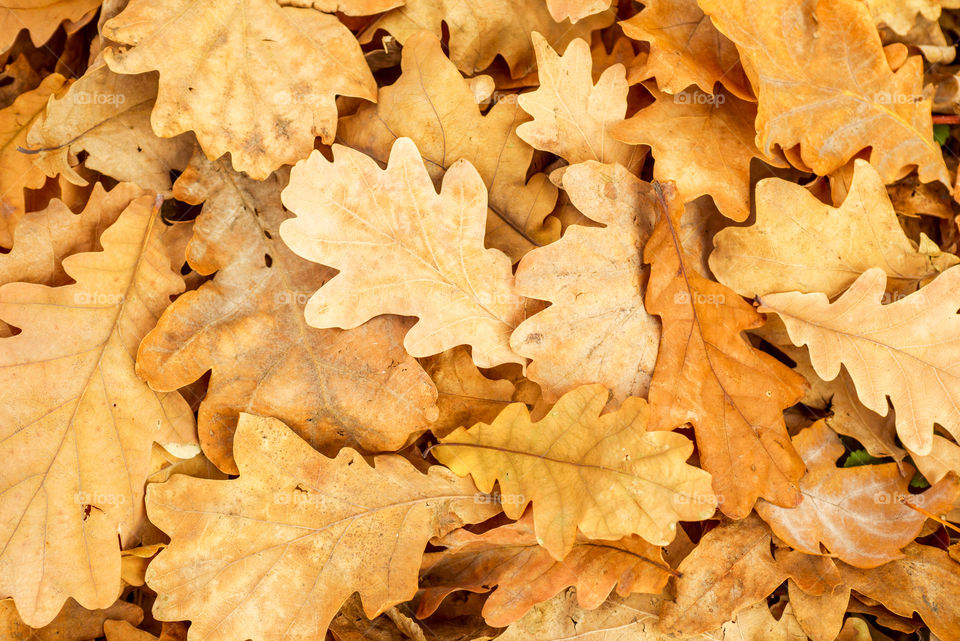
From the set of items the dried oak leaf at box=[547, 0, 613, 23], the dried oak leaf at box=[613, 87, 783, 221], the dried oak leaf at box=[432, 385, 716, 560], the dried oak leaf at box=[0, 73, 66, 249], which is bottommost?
the dried oak leaf at box=[432, 385, 716, 560]

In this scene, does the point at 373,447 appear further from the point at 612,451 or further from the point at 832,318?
the point at 832,318

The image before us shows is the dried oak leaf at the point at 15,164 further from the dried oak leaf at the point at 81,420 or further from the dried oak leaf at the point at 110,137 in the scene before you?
the dried oak leaf at the point at 81,420

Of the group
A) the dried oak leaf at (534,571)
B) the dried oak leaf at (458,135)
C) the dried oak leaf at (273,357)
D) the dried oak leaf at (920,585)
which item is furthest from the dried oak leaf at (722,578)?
the dried oak leaf at (458,135)

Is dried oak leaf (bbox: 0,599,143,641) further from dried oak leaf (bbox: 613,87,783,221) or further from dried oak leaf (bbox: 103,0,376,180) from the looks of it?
dried oak leaf (bbox: 613,87,783,221)

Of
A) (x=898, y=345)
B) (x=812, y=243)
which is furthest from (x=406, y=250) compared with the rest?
(x=898, y=345)

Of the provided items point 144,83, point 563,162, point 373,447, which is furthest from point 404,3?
point 373,447

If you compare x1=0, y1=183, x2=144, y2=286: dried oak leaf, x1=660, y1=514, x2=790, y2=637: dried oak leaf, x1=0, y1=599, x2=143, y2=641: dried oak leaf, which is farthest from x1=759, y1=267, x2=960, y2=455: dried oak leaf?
x1=0, y1=599, x2=143, y2=641: dried oak leaf
